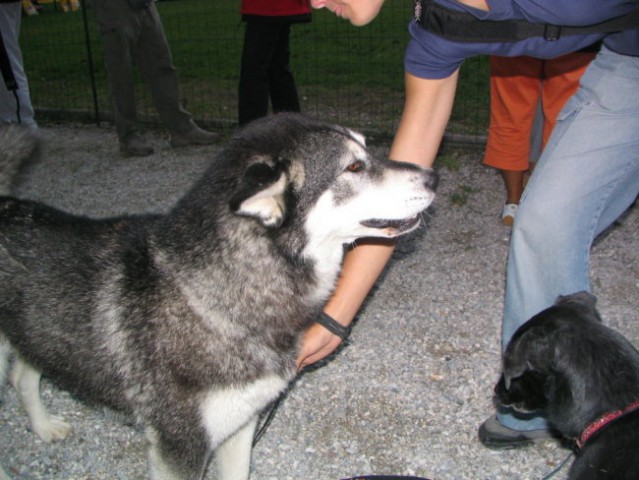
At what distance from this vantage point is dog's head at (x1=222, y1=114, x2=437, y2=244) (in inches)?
94.3

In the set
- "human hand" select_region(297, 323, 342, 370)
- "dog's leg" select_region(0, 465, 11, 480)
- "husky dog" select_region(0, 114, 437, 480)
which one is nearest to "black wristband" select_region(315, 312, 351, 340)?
"human hand" select_region(297, 323, 342, 370)

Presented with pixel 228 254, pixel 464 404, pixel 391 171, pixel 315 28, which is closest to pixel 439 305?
pixel 464 404

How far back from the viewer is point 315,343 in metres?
2.85

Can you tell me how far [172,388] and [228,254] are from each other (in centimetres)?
55

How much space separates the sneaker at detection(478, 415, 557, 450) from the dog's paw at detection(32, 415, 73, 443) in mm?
2147

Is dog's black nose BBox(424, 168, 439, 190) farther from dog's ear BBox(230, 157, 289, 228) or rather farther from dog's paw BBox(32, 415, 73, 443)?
dog's paw BBox(32, 415, 73, 443)

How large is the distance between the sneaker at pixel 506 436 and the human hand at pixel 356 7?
1.98m

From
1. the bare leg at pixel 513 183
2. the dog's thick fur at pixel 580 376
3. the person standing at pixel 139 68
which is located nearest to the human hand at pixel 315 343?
the dog's thick fur at pixel 580 376

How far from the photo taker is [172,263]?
2.49 m

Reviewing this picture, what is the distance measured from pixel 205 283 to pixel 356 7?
4.19ft

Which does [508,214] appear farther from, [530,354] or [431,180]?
[530,354]

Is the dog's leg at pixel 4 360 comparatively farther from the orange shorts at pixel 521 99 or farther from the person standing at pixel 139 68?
the person standing at pixel 139 68

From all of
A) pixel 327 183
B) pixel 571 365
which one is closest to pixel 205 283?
pixel 327 183

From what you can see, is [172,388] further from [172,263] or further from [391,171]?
[391,171]
